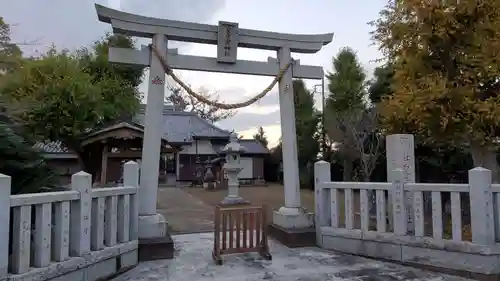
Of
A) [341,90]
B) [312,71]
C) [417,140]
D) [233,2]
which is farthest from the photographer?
[341,90]

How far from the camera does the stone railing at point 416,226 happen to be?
12.3 feet

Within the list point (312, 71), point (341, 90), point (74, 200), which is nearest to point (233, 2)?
point (312, 71)

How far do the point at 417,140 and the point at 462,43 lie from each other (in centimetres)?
394

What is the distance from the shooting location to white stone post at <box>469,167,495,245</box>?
3.74m

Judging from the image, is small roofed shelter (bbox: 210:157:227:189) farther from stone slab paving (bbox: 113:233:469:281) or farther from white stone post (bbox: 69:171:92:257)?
white stone post (bbox: 69:171:92:257)

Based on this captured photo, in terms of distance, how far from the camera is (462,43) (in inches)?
233

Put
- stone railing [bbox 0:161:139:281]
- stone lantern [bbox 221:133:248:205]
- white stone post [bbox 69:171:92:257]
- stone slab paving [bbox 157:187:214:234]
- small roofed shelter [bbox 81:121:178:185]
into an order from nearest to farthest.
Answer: stone railing [bbox 0:161:139:281] → white stone post [bbox 69:171:92:257] → stone slab paving [bbox 157:187:214:234] → small roofed shelter [bbox 81:121:178:185] → stone lantern [bbox 221:133:248:205]

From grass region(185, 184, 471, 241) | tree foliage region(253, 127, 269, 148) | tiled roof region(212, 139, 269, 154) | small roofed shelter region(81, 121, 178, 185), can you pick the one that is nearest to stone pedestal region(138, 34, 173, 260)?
grass region(185, 184, 471, 241)

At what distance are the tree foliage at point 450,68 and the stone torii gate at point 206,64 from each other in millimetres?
→ 1437

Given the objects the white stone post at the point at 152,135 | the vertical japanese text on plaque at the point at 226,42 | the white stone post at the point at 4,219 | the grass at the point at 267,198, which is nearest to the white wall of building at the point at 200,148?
the grass at the point at 267,198

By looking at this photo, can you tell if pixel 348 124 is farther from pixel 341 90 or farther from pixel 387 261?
pixel 387 261

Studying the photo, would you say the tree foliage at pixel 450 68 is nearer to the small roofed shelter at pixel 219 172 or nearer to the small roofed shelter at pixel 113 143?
the small roofed shelter at pixel 113 143

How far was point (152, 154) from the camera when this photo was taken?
4691 millimetres

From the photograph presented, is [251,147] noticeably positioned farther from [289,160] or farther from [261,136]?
[289,160]
